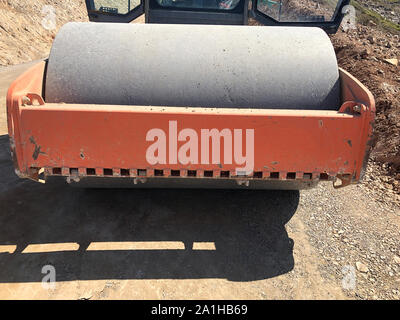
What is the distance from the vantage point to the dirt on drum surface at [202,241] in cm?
245

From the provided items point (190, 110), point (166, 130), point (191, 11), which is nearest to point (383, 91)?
point (191, 11)

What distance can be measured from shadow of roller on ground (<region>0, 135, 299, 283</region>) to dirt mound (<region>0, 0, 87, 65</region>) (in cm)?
779

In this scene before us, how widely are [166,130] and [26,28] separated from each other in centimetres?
1124

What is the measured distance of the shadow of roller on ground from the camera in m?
2.57

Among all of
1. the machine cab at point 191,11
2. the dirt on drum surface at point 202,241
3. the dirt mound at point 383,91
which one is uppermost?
the machine cab at point 191,11

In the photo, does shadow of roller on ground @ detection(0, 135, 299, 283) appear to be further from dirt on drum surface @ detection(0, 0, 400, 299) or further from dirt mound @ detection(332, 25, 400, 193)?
dirt mound @ detection(332, 25, 400, 193)

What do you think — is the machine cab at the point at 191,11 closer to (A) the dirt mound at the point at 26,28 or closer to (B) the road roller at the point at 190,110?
(B) the road roller at the point at 190,110

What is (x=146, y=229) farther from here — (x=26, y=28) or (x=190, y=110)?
(x=26, y=28)

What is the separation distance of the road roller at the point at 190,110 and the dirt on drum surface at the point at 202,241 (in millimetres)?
377

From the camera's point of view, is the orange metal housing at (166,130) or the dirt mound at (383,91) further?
the dirt mound at (383,91)

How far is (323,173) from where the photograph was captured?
239cm

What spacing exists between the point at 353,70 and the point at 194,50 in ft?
13.8

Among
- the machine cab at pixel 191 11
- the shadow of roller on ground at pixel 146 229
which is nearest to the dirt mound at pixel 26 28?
the machine cab at pixel 191 11

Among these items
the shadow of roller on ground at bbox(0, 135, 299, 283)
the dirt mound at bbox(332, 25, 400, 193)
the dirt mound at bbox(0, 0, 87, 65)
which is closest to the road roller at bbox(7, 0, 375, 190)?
the shadow of roller on ground at bbox(0, 135, 299, 283)
